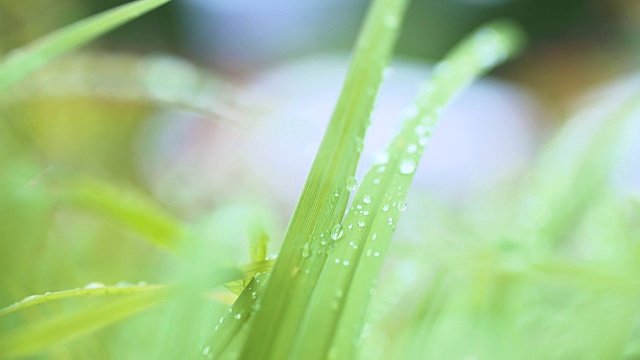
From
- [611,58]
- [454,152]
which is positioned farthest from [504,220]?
[611,58]

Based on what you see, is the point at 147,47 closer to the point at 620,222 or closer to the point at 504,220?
the point at 504,220

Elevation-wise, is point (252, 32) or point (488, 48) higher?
point (252, 32)

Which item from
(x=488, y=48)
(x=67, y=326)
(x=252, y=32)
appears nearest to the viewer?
(x=67, y=326)

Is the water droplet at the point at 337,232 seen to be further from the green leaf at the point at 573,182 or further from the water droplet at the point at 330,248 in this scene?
the green leaf at the point at 573,182

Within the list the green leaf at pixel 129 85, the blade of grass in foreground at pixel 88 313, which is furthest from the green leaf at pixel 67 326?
the green leaf at pixel 129 85

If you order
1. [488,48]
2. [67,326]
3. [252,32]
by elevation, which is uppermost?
[252,32]

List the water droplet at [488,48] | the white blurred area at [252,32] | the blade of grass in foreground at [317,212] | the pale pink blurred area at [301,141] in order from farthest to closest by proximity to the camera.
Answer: the white blurred area at [252,32] → the pale pink blurred area at [301,141] → the water droplet at [488,48] → the blade of grass in foreground at [317,212]

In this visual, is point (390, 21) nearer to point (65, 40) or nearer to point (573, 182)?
point (65, 40)

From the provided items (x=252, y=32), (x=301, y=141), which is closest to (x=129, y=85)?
(x=301, y=141)
